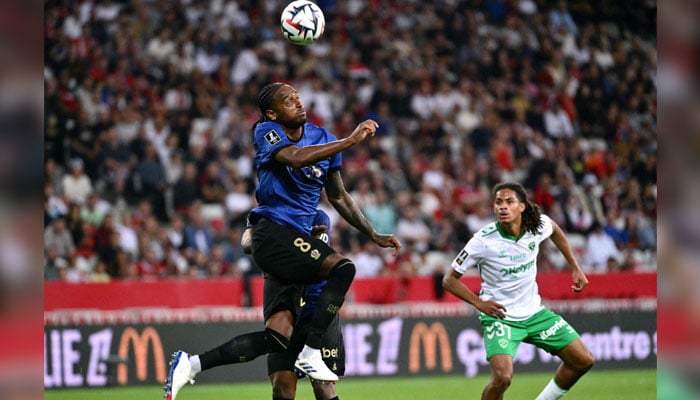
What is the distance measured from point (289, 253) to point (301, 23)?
1.83 meters

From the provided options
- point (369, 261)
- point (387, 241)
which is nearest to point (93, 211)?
point (369, 261)

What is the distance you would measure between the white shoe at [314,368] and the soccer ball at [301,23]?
2.34m

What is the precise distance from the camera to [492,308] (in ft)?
23.5

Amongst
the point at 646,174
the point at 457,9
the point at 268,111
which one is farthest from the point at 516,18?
the point at 268,111

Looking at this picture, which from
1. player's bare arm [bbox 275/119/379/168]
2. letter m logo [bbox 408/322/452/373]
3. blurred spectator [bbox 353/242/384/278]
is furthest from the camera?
blurred spectator [bbox 353/242/384/278]

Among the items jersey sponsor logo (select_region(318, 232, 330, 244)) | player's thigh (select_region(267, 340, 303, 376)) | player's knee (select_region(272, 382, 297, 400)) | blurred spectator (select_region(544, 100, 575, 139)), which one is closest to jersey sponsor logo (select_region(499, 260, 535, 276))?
jersey sponsor logo (select_region(318, 232, 330, 244))

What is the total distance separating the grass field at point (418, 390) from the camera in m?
11.3

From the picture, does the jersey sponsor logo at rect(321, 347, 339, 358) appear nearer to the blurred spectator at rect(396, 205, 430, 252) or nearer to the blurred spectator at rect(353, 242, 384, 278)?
the blurred spectator at rect(353, 242, 384, 278)

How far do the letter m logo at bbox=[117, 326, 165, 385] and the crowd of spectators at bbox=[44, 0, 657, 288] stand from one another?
7.44ft

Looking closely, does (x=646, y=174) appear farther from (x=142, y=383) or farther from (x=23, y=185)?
(x=23, y=185)

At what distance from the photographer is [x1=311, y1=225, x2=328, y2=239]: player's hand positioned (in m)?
6.73

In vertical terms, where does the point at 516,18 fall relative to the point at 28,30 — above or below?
above

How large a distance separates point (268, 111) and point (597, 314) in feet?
31.7

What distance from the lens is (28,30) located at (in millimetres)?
1206
